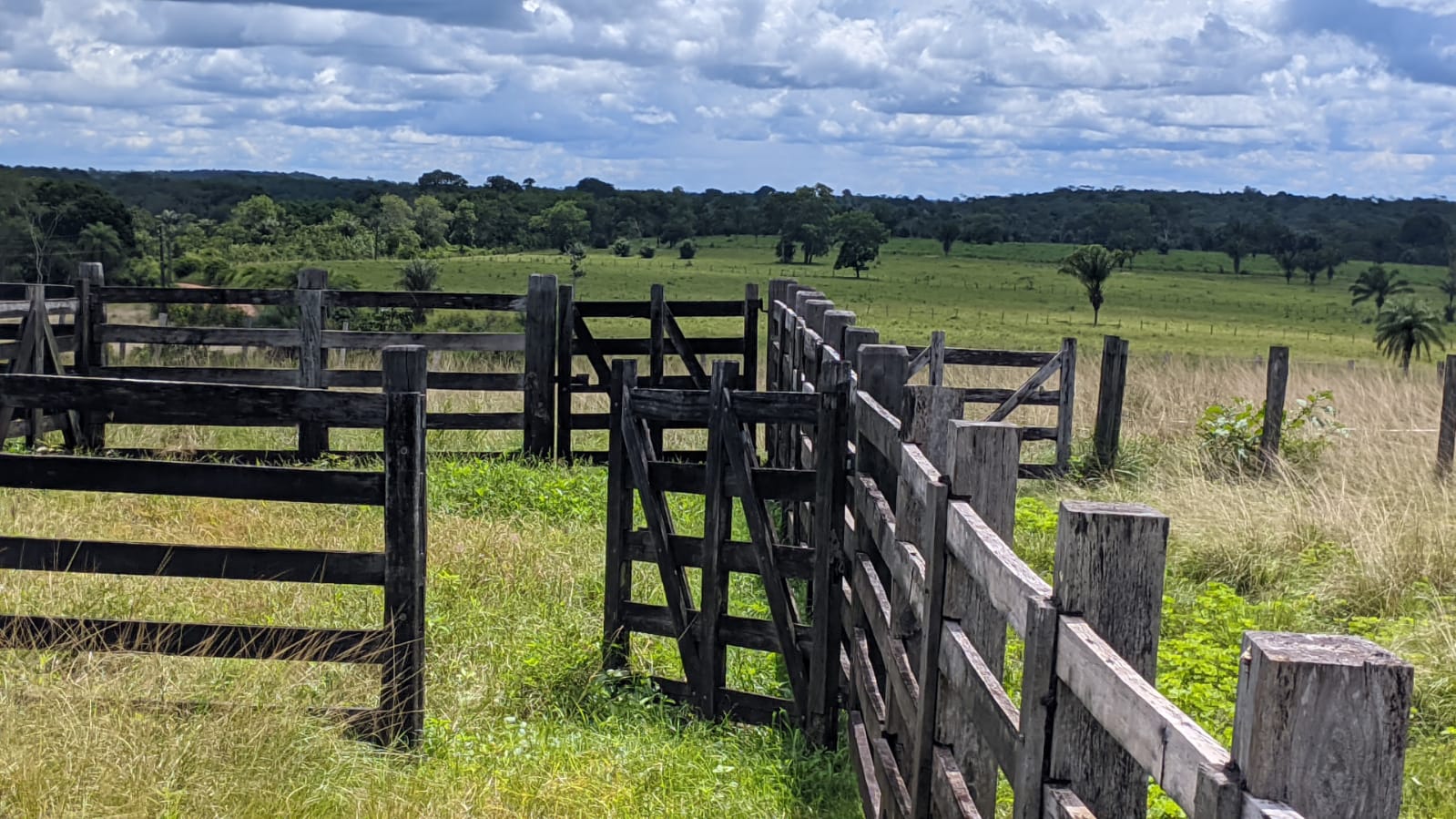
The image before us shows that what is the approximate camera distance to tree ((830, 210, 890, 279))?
357 ft

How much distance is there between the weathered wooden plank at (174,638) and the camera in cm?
502

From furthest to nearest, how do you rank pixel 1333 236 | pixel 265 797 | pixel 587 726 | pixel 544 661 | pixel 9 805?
pixel 1333 236 < pixel 544 661 < pixel 587 726 < pixel 265 797 < pixel 9 805

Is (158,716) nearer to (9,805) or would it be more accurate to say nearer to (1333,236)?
(9,805)

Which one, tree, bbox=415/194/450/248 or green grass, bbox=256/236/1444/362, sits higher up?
tree, bbox=415/194/450/248

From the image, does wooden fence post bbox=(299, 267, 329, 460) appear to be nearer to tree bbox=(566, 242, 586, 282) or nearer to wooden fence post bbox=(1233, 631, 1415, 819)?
wooden fence post bbox=(1233, 631, 1415, 819)

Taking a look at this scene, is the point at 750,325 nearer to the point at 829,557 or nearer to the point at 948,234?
the point at 829,557

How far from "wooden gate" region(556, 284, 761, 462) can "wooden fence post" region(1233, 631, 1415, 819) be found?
36.3ft

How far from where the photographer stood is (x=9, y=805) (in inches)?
157

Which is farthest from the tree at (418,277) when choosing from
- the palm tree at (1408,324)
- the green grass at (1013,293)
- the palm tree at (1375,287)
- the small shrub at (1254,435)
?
the palm tree at (1375,287)

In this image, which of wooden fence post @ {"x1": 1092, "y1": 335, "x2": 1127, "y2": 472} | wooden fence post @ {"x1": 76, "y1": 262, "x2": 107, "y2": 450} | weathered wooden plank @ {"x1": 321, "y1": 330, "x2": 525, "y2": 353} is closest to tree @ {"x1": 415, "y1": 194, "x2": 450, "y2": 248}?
wooden fence post @ {"x1": 76, "y1": 262, "x2": 107, "y2": 450}

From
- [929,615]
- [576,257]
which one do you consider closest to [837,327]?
[929,615]

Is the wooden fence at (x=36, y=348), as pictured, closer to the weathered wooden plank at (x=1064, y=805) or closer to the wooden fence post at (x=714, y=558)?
the wooden fence post at (x=714, y=558)

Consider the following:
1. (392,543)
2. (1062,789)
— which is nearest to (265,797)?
(392,543)

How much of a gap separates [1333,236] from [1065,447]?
170658 mm
